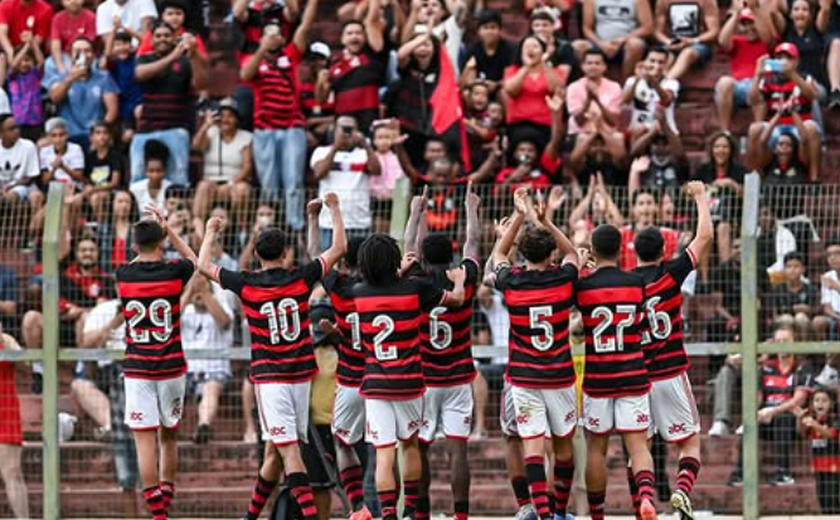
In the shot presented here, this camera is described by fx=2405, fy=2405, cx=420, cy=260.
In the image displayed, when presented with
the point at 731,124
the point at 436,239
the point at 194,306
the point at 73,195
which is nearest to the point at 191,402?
the point at 194,306

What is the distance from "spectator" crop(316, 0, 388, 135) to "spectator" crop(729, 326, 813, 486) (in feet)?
16.9

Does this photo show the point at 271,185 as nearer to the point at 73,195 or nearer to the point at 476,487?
the point at 73,195

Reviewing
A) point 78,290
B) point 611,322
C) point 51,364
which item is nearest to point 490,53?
point 78,290

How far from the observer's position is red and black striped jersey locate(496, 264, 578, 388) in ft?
55.3

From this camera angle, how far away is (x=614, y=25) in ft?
81.7

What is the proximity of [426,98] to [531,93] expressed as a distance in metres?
1.03

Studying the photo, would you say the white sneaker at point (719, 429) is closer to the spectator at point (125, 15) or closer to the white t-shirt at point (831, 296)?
the white t-shirt at point (831, 296)

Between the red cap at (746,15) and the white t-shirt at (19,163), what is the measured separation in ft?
23.5

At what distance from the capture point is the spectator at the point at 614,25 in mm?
24656

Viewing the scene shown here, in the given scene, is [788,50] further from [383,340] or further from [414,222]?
[383,340]

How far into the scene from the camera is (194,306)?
21203mm

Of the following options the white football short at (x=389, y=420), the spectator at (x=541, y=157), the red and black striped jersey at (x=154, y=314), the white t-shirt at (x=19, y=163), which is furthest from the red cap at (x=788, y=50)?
the red and black striped jersey at (x=154, y=314)

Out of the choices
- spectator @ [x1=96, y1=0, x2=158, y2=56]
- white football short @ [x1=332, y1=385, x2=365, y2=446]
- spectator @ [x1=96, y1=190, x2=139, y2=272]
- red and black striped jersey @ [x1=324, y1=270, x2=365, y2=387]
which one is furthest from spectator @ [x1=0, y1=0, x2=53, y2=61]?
white football short @ [x1=332, y1=385, x2=365, y2=446]

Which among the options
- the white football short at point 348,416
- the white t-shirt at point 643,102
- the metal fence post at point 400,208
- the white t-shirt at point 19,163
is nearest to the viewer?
the white football short at point 348,416
